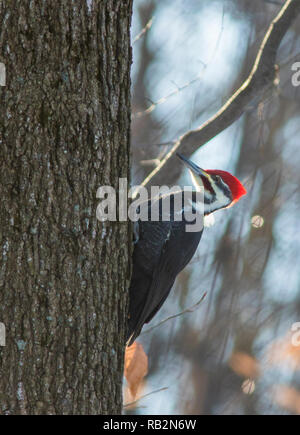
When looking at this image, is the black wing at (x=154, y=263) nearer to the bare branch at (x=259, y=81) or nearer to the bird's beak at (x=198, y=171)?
the bird's beak at (x=198, y=171)

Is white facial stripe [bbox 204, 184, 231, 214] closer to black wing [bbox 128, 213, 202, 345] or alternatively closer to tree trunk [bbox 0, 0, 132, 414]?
black wing [bbox 128, 213, 202, 345]

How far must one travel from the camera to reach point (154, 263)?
3438 mm

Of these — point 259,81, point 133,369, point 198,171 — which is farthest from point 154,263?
point 259,81

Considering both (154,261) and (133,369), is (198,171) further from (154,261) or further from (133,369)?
(133,369)

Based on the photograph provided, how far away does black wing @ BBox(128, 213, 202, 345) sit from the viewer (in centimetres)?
328

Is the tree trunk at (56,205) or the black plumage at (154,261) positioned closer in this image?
the tree trunk at (56,205)

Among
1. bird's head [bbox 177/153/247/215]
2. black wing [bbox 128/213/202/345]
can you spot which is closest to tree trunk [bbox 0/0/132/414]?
black wing [bbox 128/213/202/345]

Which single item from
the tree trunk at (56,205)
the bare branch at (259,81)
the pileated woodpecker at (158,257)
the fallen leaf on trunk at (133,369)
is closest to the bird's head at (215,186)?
the pileated woodpecker at (158,257)

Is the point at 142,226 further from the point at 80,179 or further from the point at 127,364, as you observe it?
the point at 80,179

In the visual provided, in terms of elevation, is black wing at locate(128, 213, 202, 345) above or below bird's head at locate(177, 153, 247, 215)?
below

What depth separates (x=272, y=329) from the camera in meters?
8.62

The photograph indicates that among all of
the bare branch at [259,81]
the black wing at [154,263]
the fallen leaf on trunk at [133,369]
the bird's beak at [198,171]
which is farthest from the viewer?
the bird's beak at [198,171]

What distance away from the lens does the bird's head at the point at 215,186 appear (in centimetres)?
396

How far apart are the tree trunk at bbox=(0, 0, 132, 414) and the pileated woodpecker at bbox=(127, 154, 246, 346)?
74cm
